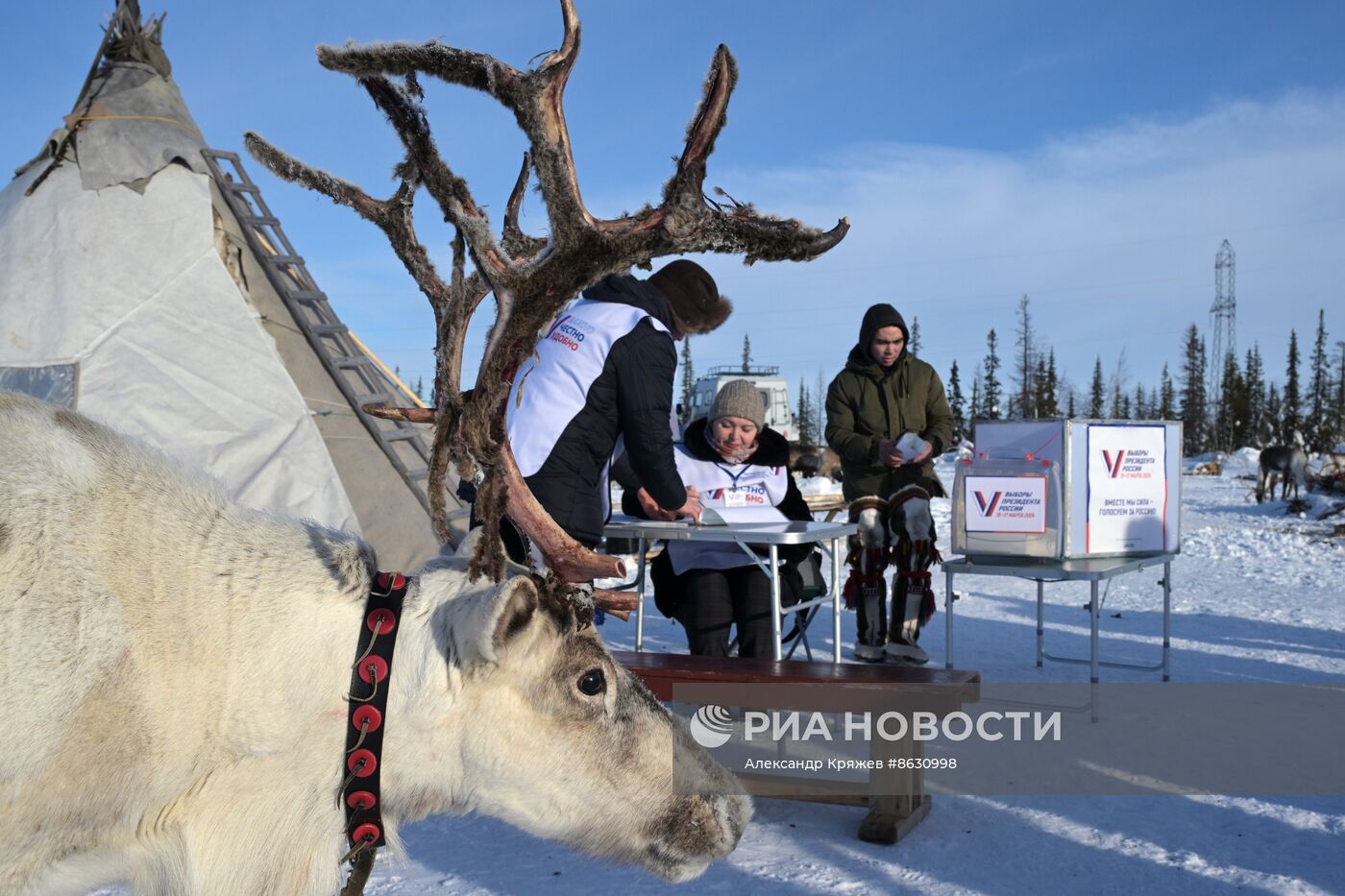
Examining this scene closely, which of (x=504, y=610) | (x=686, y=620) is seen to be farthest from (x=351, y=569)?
(x=686, y=620)

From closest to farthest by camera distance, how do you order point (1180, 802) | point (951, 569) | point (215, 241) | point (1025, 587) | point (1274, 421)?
point (1180, 802) → point (951, 569) → point (215, 241) → point (1025, 587) → point (1274, 421)

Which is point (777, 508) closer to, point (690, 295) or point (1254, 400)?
point (690, 295)

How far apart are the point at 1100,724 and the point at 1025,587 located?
5346 millimetres

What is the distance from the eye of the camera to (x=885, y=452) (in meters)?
5.63

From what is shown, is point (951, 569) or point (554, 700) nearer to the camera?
point (554, 700)

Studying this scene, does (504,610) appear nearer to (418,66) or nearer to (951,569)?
(418,66)

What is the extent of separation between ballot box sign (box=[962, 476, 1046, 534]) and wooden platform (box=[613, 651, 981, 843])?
1.78 meters

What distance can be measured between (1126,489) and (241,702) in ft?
17.1

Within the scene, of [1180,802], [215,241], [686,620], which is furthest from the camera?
[215,241]

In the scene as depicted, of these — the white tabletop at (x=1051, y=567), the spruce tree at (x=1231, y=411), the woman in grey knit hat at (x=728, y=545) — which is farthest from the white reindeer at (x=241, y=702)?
the spruce tree at (x=1231, y=411)

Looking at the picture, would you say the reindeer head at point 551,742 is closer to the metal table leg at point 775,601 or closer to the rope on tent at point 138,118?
the metal table leg at point 775,601

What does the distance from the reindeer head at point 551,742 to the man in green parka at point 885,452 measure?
352 centimetres

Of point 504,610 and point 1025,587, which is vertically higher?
point 504,610

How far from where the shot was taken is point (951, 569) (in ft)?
18.6
